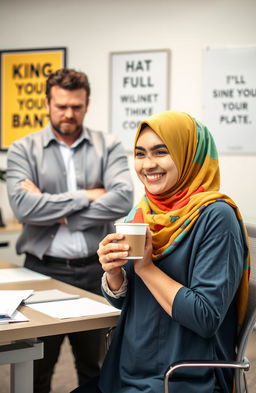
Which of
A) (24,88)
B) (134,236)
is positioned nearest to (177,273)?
(134,236)

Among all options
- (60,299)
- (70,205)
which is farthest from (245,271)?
(70,205)

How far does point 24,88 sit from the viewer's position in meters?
5.13

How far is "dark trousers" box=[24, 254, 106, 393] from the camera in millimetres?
2543

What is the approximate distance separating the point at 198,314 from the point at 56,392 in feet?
6.36

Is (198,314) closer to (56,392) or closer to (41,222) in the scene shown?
(41,222)

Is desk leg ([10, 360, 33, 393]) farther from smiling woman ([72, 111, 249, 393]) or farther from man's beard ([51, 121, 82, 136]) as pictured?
man's beard ([51, 121, 82, 136])

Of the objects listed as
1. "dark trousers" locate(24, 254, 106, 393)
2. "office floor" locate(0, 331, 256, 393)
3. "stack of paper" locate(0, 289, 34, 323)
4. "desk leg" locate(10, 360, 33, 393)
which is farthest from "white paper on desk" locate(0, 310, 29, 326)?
"office floor" locate(0, 331, 256, 393)

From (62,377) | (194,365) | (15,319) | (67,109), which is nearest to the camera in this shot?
(194,365)

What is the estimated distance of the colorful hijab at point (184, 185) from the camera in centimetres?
166

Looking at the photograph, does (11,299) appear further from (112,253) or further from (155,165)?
(155,165)

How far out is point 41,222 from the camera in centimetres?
271

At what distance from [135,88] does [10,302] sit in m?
3.09

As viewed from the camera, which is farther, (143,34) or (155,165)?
(143,34)

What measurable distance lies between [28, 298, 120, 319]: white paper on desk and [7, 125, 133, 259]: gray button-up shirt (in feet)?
2.17
